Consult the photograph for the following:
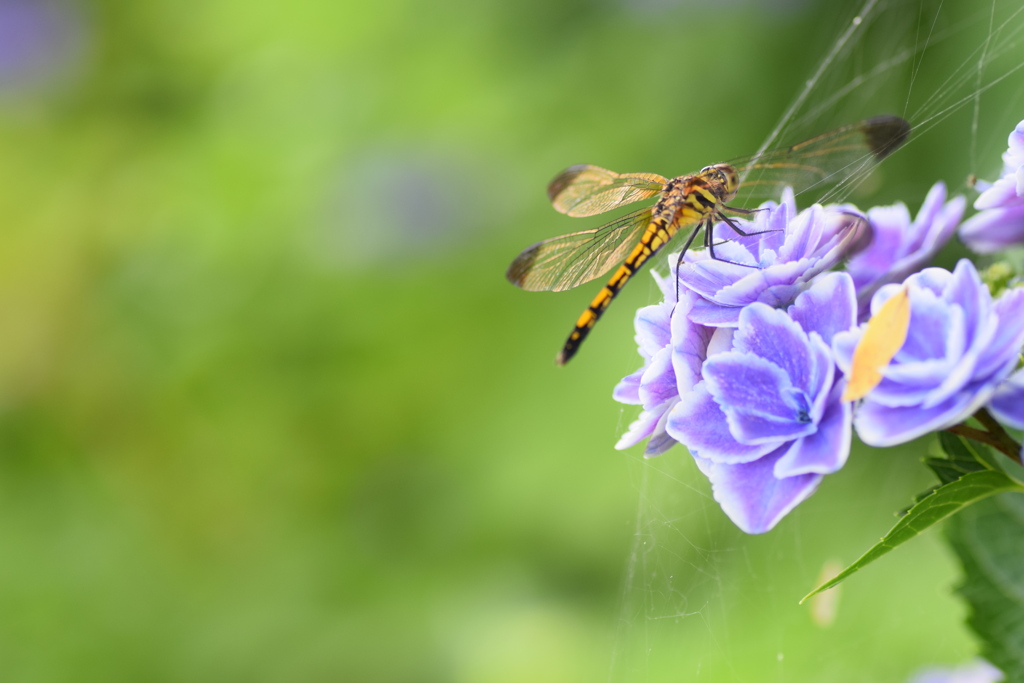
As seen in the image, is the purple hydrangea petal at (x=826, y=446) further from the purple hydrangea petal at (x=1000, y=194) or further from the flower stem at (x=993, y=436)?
the purple hydrangea petal at (x=1000, y=194)

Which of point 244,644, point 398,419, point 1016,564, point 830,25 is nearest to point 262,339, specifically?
point 398,419

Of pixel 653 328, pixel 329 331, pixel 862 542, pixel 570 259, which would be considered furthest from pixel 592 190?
pixel 329 331

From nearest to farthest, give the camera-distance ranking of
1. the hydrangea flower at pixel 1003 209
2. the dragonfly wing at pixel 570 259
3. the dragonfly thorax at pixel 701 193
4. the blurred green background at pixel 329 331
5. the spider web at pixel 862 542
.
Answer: the hydrangea flower at pixel 1003 209 → the dragonfly thorax at pixel 701 193 → the dragonfly wing at pixel 570 259 → the spider web at pixel 862 542 → the blurred green background at pixel 329 331

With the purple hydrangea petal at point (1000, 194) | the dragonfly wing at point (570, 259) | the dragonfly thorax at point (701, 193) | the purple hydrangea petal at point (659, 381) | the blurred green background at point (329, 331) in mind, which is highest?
the blurred green background at point (329, 331)

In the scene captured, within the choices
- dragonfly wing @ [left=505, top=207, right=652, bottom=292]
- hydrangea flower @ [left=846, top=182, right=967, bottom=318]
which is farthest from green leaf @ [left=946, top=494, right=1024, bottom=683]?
dragonfly wing @ [left=505, top=207, right=652, bottom=292]

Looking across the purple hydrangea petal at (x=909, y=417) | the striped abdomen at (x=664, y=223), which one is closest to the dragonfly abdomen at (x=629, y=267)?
the striped abdomen at (x=664, y=223)

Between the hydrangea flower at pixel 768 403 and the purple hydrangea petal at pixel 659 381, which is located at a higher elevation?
the purple hydrangea petal at pixel 659 381

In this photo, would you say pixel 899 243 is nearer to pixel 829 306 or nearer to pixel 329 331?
pixel 829 306

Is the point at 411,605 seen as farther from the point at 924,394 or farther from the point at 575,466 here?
the point at 924,394
